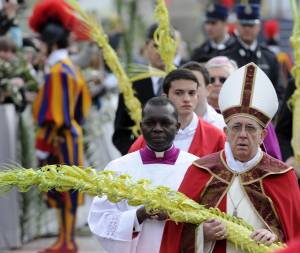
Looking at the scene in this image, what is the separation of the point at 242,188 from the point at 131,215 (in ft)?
2.74

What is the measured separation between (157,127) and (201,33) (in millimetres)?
17336

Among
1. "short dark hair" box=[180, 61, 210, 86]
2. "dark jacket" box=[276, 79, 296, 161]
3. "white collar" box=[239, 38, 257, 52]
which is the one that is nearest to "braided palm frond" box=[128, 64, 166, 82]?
"short dark hair" box=[180, 61, 210, 86]

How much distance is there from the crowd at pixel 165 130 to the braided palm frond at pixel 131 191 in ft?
0.19

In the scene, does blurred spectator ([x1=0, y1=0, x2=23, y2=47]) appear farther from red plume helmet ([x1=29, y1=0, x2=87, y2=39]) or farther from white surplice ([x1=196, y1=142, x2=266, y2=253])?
white surplice ([x1=196, y1=142, x2=266, y2=253])

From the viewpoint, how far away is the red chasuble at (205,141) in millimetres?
9547

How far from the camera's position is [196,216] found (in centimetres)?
784

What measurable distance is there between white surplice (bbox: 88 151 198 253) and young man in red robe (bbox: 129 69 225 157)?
64cm

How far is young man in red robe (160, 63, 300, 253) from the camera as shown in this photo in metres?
7.94

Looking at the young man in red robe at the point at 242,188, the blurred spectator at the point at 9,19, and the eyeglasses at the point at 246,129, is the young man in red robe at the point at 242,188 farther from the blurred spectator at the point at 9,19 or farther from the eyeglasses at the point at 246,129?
the blurred spectator at the point at 9,19

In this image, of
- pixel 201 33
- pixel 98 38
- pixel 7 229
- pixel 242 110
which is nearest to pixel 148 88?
pixel 98 38

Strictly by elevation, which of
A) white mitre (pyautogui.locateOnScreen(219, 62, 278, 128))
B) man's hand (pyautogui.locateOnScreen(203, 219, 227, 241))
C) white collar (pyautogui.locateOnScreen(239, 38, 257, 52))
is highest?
white mitre (pyautogui.locateOnScreen(219, 62, 278, 128))

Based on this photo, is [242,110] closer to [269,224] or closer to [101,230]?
[269,224]

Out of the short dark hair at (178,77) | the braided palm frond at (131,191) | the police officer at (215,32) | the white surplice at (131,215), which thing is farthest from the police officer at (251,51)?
the braided palm frond at (131,191)

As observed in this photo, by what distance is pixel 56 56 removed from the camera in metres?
13.9
